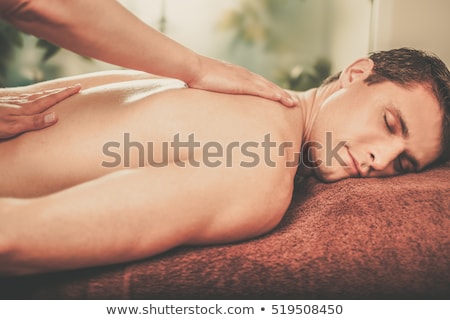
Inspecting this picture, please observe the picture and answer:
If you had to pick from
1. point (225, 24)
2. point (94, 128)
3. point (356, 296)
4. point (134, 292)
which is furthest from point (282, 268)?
point (225, 24)

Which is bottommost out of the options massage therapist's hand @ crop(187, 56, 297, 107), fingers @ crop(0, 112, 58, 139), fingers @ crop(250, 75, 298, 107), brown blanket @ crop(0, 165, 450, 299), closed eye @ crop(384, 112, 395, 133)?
brown blanket @ crop(0, 165, 450, 299)

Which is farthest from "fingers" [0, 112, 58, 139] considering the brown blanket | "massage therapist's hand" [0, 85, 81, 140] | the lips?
the lips

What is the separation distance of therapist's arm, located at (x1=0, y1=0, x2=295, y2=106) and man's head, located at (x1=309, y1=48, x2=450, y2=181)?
6.3 inches

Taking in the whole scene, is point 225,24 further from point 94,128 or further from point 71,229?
point 71,229

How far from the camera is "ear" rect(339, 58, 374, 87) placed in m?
1.14

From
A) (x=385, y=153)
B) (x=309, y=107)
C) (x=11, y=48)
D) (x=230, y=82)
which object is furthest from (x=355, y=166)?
(x=11, y=48)

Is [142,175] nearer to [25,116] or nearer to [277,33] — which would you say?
[25,116]

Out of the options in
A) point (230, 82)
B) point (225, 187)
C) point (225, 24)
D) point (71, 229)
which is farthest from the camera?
point (225, 24)

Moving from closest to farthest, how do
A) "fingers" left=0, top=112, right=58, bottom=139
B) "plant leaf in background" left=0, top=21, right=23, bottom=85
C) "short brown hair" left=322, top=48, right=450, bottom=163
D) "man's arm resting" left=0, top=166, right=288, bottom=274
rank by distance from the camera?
1. "man's arm resting" left=0, top=166, right=288, bottom=274
2. "fingers" left=0, top=112, right=58, bottom=139
3. "short brown hair" left=322, top=48, right=450, bottom=163
4. "plant leaf in background" left=0, top=21, right=23, bottom=85

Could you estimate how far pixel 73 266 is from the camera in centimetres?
69

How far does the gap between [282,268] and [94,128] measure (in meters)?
0.47

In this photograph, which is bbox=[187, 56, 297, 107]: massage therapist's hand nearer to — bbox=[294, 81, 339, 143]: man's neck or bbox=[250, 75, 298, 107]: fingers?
bbox=[250, 75, 298, 107]: fingers

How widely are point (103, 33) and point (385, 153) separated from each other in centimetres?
72

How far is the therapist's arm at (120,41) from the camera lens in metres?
0.70
